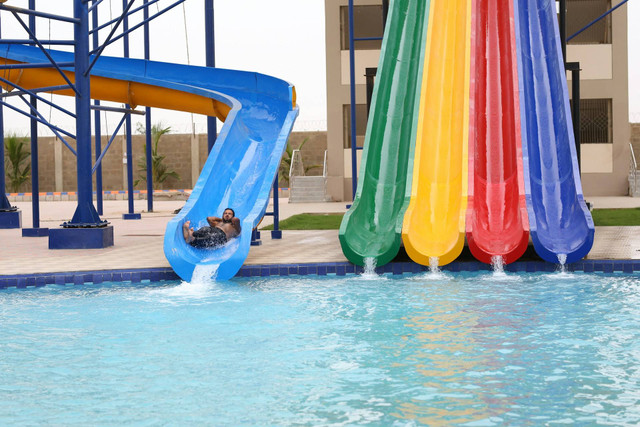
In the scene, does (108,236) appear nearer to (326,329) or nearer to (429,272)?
(429,272)

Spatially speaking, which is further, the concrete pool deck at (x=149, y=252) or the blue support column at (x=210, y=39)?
the blue support column at (x=210, y=39)

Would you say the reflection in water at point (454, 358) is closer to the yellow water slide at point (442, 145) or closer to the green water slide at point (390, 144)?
the yellow water slide at point (442, 145)

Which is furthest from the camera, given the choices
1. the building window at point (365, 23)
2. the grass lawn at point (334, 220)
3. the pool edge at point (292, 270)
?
the building window at point (365, 23)

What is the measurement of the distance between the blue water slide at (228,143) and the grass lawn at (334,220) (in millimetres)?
2073

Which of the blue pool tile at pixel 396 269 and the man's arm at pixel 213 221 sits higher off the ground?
the man's arm at pixel 213 221

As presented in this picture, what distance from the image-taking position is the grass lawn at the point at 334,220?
1280cm

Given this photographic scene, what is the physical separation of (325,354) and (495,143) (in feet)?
19.4

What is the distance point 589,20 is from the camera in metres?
22.7

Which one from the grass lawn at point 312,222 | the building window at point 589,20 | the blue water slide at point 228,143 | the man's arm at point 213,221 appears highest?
the building window at point 589,20

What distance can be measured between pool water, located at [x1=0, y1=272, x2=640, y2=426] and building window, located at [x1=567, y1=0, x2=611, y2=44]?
55.3 ft

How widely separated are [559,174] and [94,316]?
556 centimetres

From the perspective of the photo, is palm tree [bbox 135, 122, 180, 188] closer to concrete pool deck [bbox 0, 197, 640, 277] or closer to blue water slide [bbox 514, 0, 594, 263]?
concrete pool deck [bbox 0, 197, 640, 277]

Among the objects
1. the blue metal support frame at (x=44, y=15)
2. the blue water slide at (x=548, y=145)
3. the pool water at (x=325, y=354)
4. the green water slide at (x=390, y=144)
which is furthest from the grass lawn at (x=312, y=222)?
the pool water at (x=325, y=354)

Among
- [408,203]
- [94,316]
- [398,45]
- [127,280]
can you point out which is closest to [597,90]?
[398,45]
